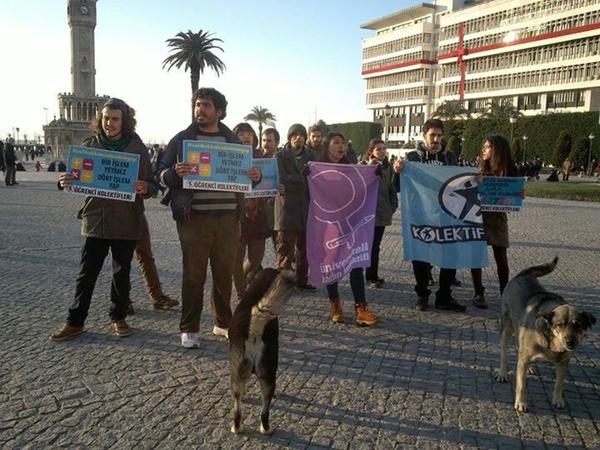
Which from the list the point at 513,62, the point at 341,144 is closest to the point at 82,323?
the point at 341,144

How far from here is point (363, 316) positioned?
6199mm

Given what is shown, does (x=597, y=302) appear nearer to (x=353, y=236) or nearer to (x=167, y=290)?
(x=353, y=236)

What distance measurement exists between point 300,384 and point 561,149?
59.5m

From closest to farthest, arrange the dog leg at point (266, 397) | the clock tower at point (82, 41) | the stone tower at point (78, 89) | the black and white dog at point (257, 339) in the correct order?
1. the black and white dog at point (257, 339)
2. the dog leg at point (266, 397)
3. the clock tower at point (82, 41)
4. the stone tower at point (78, 89)

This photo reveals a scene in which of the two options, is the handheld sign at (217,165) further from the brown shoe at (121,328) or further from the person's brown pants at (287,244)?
the person's brown pants at (287,244)

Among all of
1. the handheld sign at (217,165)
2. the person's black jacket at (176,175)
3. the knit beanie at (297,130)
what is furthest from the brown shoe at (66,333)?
the knit beanie at (297,130)

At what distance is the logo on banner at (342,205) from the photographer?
20.8 feet

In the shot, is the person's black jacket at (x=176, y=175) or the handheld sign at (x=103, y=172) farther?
the handheld sign at (x=103, y=172)

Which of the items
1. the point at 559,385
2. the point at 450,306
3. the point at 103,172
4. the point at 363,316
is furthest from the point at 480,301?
the point at 103,172

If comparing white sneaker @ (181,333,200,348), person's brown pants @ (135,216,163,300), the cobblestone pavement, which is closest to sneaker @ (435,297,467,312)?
the cobblestone pavement

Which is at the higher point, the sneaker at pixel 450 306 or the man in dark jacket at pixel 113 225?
the man in dark jacket at pixel 113 225

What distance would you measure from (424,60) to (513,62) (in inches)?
733

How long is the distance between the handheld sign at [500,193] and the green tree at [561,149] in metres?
55.3

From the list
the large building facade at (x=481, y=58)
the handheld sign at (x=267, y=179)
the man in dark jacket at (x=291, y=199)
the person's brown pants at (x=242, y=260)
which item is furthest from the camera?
the large building facade at (x=481, y=58)
